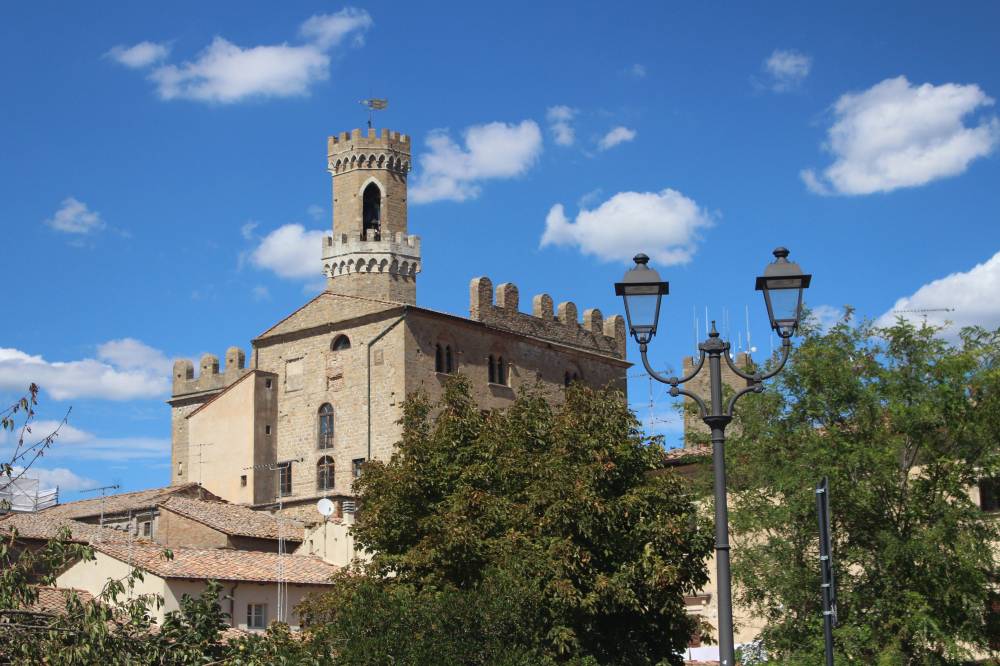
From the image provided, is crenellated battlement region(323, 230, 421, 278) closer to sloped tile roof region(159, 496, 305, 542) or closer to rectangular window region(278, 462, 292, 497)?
rectangular window region(278, 462, 292, 497)

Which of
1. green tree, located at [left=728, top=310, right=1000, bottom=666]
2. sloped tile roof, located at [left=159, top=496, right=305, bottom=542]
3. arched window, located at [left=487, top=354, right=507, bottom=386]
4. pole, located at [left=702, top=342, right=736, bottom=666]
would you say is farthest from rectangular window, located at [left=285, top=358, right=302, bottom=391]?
pole, located at [left=702, top=342, right=736, bottom=666]

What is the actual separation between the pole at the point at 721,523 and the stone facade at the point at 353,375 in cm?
3465

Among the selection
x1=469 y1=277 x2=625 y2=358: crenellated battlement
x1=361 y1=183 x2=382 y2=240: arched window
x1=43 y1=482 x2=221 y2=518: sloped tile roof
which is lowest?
x1=43 y1=482 x2=221 y2=518: sloped tile roof

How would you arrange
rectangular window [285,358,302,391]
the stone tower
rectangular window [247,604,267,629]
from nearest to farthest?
rectangular window [247,604,267,629] < rectangular window [285,358,302,391] < the stone tower

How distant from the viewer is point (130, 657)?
15.2m

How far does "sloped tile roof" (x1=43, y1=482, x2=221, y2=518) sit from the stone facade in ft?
9.51

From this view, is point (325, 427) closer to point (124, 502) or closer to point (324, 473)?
point (324, 473)

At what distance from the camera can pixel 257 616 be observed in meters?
33.3

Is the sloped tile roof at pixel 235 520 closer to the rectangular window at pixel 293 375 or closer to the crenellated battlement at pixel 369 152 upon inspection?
the rectangular window at pixel 293 375

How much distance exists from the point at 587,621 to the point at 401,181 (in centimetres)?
4269

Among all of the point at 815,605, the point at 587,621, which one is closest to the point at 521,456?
the point at 587,621

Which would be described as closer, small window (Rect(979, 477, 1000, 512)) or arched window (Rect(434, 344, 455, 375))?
small window (Rect(979, 477, 1000, 512))

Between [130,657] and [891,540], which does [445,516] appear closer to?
[891,540]

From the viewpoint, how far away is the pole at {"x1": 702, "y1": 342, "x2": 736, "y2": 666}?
1214cm
